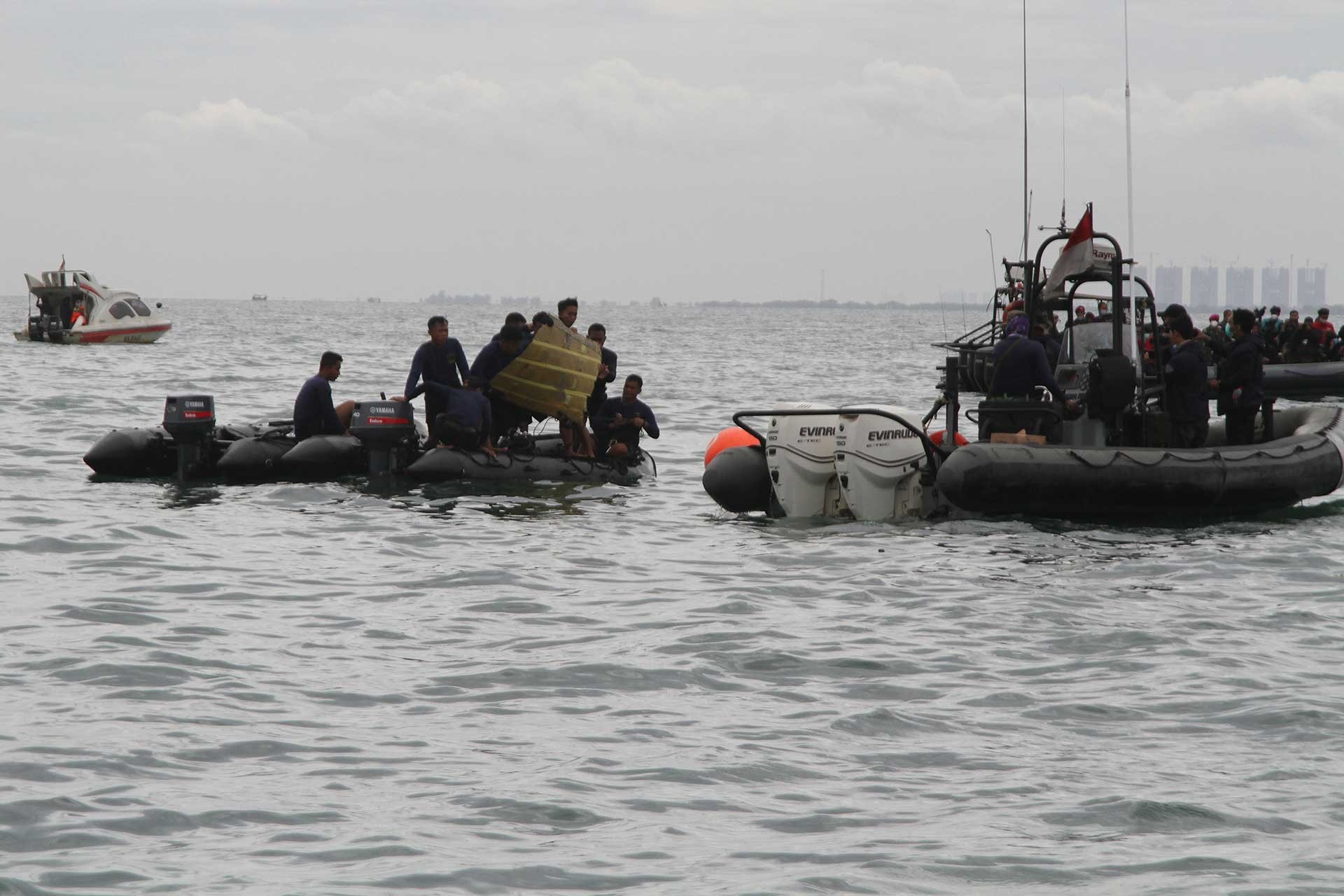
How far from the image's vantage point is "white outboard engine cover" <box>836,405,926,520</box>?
1245 centimetres

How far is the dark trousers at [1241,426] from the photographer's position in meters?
14.2

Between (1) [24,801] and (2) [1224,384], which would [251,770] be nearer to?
(1) [24,801]

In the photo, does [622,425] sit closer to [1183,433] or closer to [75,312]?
[1183,433]

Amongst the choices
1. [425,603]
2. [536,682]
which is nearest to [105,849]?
[536,682]

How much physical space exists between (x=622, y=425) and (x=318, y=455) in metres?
3.22

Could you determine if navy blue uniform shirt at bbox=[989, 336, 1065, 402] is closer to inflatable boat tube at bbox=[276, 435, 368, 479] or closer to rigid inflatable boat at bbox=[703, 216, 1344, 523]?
rigid inflatable boat at bbox=[703, 216, 1344, 523]

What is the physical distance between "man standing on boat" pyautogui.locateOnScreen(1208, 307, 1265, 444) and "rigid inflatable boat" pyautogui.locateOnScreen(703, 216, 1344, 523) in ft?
2.63

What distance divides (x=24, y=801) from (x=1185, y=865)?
4187mm

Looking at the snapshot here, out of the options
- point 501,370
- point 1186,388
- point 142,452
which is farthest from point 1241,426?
point 142,452

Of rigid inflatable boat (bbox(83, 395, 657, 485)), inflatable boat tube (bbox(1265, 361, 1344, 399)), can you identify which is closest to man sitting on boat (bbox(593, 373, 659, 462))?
rigid inflatable boat (bbox(83, 395, 657, 485))

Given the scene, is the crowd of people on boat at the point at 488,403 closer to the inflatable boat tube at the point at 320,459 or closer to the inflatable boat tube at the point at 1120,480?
the inflatable boat tube at the point at 320,459

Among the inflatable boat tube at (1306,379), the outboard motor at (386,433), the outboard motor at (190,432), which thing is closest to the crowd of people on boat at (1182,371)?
the outboard motor at (386,433)

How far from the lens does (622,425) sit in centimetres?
1557

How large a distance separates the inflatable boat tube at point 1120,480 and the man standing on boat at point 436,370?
518 centimetres
